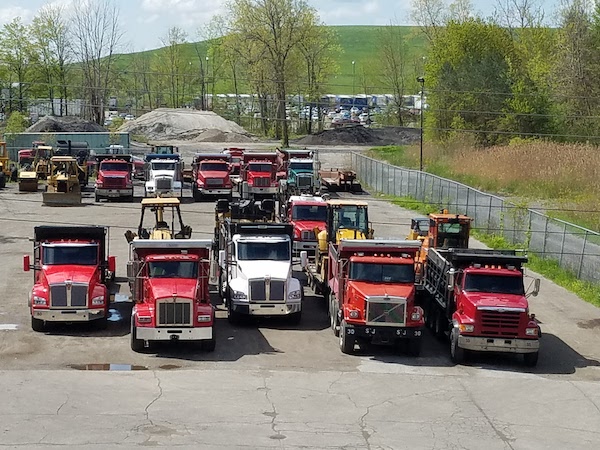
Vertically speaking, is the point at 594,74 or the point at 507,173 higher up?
the point at 594,74

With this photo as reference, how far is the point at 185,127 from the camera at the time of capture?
10825 centimetres

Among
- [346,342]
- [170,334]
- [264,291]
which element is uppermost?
[264,291]

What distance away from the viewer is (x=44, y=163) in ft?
220

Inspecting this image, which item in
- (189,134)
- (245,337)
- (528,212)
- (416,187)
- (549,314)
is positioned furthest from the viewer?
(189,134)

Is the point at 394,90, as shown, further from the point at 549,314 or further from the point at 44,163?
the point at 549,314

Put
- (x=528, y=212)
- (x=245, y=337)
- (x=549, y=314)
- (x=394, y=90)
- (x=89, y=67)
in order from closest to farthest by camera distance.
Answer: (x=245, y=337)
(x=549, y=314)
(x=528, y=212)
(x=89, y=67)
(x=394, y=90)

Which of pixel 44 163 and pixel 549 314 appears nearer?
pixel 549 314

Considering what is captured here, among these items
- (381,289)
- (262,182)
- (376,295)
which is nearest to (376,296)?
(376,295)

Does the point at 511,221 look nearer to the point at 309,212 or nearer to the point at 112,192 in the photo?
the point at 309,212

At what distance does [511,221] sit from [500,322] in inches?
794

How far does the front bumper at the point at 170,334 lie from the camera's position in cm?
2414

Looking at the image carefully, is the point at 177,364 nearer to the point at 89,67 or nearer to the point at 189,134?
the point at 189,134

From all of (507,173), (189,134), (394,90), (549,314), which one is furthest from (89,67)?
(549,314)

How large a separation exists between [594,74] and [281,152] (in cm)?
2554
